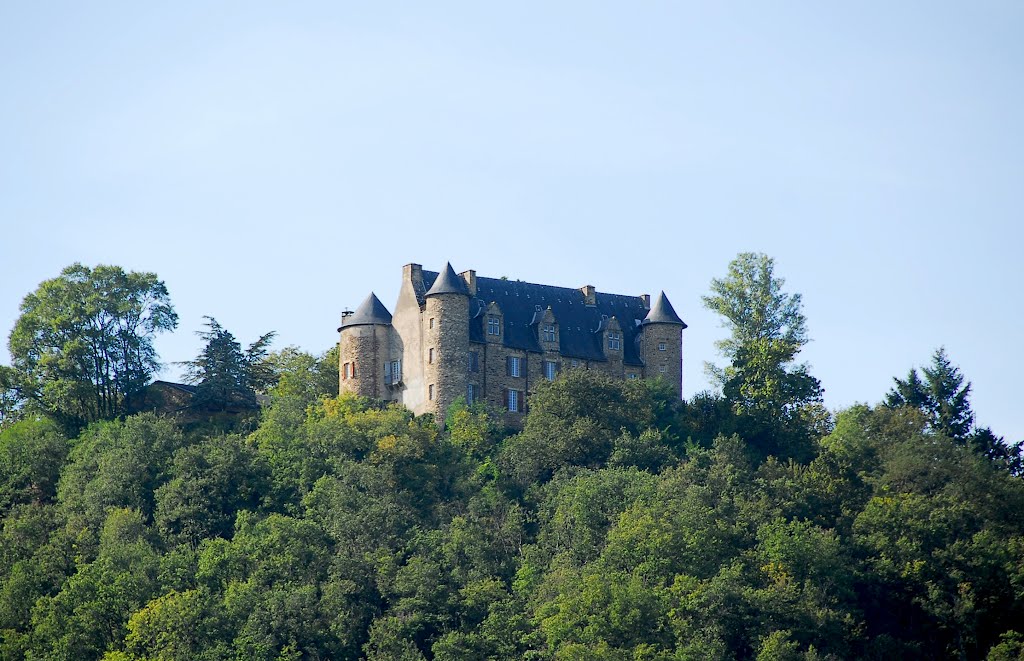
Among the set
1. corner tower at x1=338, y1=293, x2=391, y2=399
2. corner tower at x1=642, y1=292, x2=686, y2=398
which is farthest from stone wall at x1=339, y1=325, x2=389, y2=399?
corner tower at x1=642, y1=292, x2=686, y2=398

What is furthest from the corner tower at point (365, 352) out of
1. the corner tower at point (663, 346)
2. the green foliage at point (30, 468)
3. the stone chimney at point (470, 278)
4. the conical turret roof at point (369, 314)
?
the green foliage at point (30, 468)

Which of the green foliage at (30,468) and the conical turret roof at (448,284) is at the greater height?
the conical turret roof at (448,284)

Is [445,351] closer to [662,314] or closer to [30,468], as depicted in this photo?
[662,314]

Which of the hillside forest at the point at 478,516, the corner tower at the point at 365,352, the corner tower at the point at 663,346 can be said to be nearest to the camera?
the hillside forest at the point at 478,516

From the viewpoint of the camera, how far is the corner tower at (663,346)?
95.8m

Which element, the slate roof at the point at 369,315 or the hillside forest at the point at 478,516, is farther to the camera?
the slate roof at the point at 369,315

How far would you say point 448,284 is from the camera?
9200cm

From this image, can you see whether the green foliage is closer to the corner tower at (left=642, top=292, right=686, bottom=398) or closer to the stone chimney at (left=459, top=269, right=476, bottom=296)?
the stone chimney at (left=459, top=269, right=476, bottom=296)

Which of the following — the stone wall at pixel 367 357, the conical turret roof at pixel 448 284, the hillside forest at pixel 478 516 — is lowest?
the hillside forest at pixel 478 516

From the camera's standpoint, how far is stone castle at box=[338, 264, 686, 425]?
300 ft

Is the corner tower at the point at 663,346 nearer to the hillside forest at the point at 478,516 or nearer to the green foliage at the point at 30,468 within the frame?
the hillside forest at the point at 478,516

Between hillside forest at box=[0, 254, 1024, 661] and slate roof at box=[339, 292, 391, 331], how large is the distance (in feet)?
13.2

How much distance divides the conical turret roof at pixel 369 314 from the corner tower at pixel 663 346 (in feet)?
40.5

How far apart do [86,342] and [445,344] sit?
17221 millimetres
